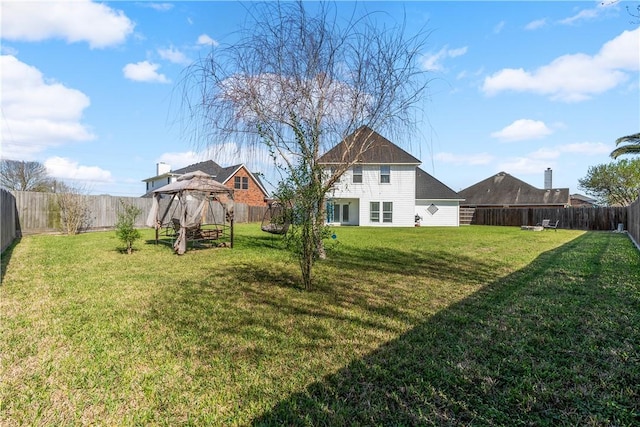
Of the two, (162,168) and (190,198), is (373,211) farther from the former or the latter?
(162,168)

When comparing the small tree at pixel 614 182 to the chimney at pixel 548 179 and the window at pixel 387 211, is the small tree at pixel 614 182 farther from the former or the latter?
the window at pixel 387 211

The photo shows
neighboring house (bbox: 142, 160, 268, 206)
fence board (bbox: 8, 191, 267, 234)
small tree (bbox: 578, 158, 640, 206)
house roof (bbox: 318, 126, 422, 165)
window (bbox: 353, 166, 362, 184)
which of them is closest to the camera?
house roof (bbox: 318, 126, 422, 165)

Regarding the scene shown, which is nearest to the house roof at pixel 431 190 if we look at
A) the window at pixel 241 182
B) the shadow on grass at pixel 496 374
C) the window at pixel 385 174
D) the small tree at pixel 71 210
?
the window at pixel 385 174

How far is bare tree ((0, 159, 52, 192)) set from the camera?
24.5m

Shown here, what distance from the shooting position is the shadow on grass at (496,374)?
2.36m

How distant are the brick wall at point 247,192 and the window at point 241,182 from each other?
0.12 m

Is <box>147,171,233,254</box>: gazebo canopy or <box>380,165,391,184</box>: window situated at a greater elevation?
<box>380,165,391,184</box>: window

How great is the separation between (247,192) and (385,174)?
15232 millimetres

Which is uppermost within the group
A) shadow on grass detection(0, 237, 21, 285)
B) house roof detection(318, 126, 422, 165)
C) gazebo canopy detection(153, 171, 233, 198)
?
house roof detection(318, 126, 422, 165)

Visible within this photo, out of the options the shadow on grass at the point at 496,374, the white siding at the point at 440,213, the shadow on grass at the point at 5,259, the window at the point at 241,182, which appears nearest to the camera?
the shadow on grass at the point at 496,374

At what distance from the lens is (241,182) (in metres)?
33.9

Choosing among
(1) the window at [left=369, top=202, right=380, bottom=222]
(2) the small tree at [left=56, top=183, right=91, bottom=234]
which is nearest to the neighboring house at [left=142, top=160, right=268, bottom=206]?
(1) the window at [left=369, top=202, right=380, bottom=222]

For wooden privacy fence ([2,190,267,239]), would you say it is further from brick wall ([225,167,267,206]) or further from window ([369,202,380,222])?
window ([369,202,380,222])

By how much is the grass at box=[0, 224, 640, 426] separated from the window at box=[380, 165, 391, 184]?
58.9 ft
